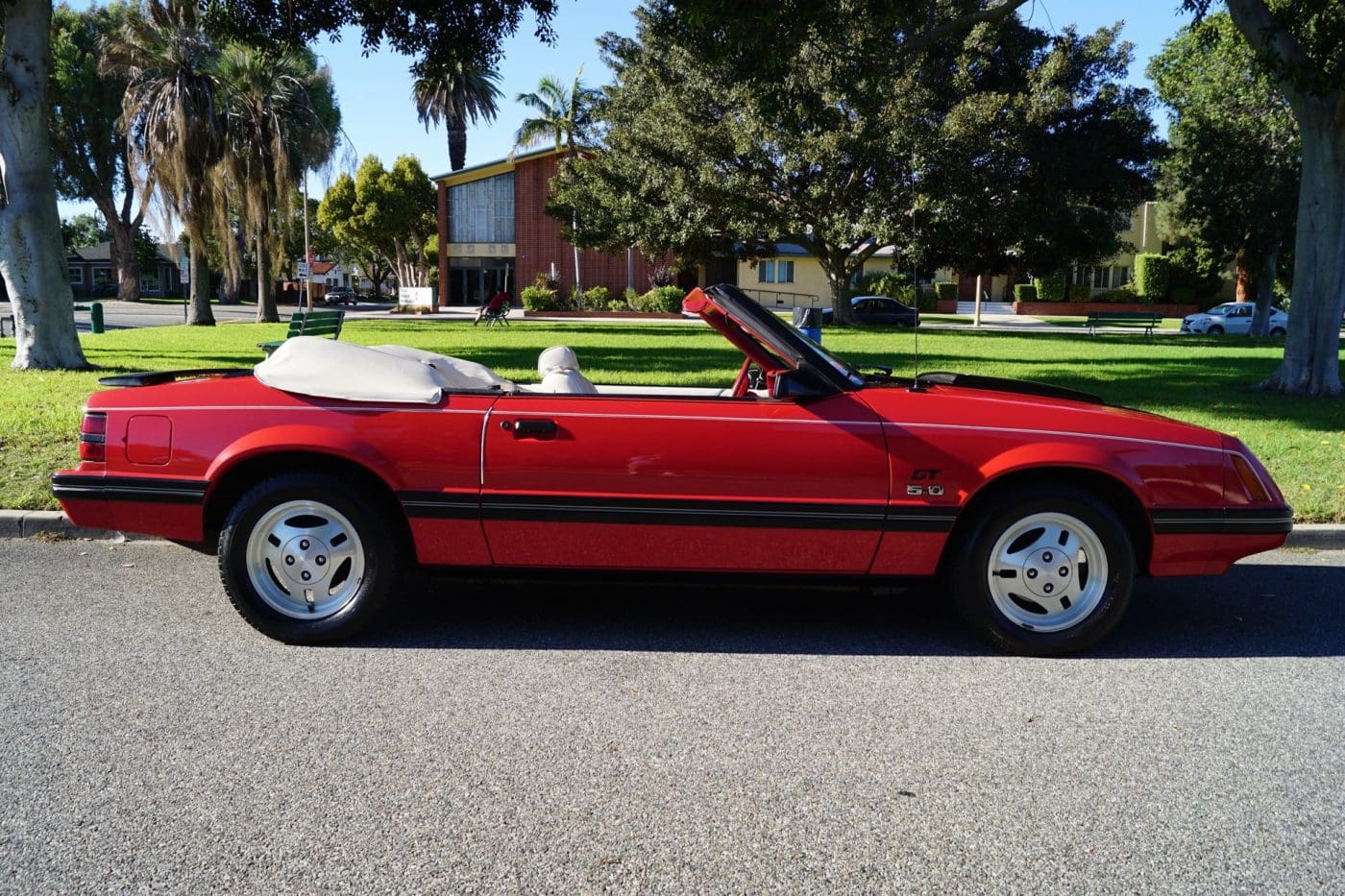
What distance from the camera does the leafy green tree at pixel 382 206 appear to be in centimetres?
5681

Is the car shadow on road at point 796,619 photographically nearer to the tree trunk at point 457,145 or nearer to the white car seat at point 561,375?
the white car seat at point 561,375

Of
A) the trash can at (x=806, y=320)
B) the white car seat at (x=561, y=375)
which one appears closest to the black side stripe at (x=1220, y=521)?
the trash can at (x=806, y=320)

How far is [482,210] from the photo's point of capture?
162 feet

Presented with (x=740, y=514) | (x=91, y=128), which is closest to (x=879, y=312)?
(x=740, y=514)

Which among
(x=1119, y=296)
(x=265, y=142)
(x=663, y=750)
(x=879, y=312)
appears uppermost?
(x=265, y=142)

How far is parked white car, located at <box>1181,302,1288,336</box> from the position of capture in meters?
35.2

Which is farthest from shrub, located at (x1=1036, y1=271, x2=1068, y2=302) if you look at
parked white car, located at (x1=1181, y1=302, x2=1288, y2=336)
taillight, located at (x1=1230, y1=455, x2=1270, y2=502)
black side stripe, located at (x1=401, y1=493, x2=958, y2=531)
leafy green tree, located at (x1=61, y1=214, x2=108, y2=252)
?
leafy green tree, located at (x1=61, y1=214, x2=108, y2=252)

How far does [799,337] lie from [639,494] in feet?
3.26

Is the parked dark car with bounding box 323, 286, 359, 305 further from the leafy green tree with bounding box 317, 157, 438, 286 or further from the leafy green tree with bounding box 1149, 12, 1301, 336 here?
the leafy green tree with bounding box 1149, 12, 1301, 336


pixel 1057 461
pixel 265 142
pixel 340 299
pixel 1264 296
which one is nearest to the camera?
pixel 1057 461

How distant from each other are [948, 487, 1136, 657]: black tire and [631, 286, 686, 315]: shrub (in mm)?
36310

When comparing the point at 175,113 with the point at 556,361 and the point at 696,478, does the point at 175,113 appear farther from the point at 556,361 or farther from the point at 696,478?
the point at 696,478

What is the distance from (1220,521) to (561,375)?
2.82m

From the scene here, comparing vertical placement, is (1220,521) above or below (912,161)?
below
